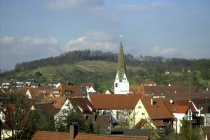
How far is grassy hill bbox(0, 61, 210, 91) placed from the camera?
125181mm

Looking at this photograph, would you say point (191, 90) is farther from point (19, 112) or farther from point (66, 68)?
point (66, 68)

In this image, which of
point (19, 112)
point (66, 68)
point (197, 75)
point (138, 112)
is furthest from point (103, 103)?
point (66, 68)

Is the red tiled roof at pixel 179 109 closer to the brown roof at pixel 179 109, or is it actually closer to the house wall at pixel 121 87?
the brown roof at pixel 179 109

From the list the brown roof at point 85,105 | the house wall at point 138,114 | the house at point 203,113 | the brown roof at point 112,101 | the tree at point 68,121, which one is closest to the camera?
the tree at point 68,121

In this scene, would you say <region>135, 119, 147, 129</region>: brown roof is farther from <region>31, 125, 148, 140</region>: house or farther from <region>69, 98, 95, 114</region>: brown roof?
<region>31, 125, 148, 140</region>: house

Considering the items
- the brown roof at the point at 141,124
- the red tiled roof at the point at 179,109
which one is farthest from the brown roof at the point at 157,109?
the brown roof at the point at 141,124

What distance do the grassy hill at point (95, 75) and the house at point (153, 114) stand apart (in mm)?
60483

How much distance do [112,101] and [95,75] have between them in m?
101

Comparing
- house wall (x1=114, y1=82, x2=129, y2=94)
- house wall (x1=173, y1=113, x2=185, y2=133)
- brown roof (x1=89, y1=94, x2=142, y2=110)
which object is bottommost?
house wall (x1=173, y1=113, x2=185, y2=133)

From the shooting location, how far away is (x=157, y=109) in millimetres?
53969

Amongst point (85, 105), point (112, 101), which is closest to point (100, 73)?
point (112, 101)

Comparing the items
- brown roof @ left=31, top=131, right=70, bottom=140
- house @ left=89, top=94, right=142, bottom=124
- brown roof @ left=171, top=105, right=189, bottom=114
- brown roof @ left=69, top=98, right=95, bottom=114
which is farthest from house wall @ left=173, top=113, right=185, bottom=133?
brown roof @ left=31, top=131, right=70, bottom=140

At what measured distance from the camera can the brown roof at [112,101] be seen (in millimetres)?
67562

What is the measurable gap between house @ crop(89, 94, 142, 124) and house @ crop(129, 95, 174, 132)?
9.15 metres
